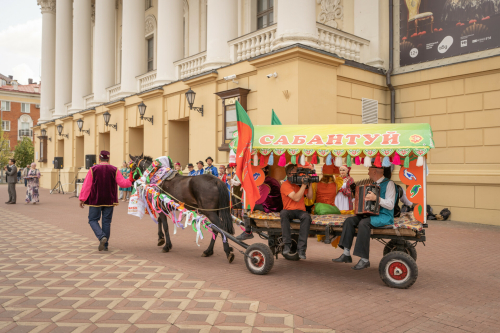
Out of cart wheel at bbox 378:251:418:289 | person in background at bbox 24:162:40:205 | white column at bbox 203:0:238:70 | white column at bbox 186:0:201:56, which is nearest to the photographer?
cart wheel at bbox 378:251:418:289

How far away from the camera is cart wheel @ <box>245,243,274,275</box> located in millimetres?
5984

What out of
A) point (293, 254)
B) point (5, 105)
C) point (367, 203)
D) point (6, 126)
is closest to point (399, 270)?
point (367, 203)

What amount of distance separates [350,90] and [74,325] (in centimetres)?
1076

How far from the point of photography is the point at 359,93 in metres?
13.0

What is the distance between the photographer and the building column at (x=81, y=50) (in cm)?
2503

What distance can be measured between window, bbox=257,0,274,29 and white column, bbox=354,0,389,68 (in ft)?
11.9

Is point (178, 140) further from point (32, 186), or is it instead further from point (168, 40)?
point (32, 186)

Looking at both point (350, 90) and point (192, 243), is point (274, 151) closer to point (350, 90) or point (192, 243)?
point (192, 243)

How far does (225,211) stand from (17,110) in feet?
229

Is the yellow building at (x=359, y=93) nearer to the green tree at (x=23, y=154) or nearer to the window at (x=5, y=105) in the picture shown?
the green tree at (x=23, y=154)

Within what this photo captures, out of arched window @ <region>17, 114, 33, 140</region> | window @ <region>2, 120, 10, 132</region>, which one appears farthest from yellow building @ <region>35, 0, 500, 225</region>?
window @ <region>2, 120, 10, 132</region>

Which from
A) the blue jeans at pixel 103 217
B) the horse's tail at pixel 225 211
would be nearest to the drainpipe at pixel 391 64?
the horse's tail at pixel 225 211

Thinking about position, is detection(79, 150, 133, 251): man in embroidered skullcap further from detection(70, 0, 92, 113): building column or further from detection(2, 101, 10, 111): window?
detection(2, 101, 10, 111): window

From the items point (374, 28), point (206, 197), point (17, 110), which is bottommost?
point (206, 197)
